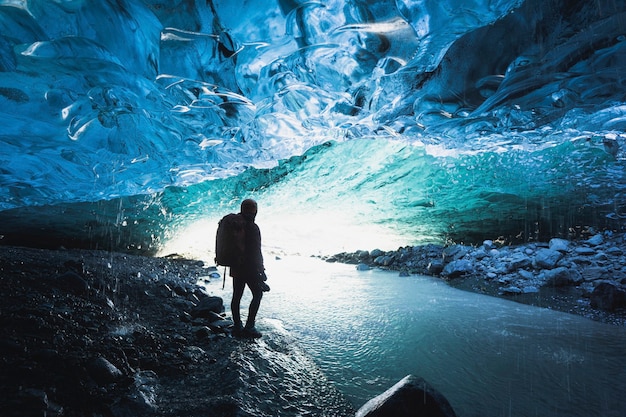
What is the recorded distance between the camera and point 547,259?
7.60 meters

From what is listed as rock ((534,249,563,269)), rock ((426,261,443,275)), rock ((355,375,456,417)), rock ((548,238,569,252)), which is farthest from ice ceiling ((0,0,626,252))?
rock ((355,375,456,417))

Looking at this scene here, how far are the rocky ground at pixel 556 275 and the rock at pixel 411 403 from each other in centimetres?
496

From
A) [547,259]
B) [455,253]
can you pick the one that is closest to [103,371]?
[547,259]

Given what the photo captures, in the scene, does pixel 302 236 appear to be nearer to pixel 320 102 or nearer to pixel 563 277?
pixel 320 102

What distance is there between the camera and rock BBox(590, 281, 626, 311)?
4.94 metres

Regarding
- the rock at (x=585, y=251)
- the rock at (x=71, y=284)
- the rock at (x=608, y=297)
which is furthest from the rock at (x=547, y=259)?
the rock at (x=71, y=284)

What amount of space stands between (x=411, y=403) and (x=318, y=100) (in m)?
5.75

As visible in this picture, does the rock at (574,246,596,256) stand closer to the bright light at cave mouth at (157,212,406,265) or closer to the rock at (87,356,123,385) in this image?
the bright light at cave mouth at (157,212,406,265)

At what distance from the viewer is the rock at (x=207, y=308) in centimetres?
471

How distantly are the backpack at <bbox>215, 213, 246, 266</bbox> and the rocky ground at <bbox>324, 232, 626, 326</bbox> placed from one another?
20.9 feet

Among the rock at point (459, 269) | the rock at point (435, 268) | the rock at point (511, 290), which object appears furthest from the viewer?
the rock at point (435, 268)

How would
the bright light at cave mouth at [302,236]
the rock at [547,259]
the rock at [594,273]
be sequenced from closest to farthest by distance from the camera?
1. the rock at [594,273]
2. the rock at [547,259]
3. the bright light at cave mouth at [302,236]

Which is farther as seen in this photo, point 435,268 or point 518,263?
point 435,268

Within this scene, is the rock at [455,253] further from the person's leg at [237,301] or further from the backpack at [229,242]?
the backpack at [229,242]
